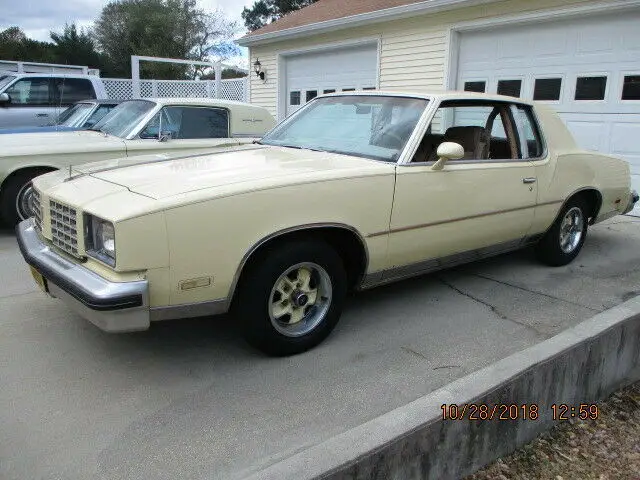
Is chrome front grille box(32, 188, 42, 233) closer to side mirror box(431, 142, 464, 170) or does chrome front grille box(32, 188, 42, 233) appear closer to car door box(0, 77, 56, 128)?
side mirror box(431, 142, 464, 170)

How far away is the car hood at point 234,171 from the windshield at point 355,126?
175mm

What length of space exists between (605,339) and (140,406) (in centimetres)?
263

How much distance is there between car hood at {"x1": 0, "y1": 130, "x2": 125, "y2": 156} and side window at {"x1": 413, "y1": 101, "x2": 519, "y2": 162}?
3650mm

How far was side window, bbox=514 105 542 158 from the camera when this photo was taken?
468 cm

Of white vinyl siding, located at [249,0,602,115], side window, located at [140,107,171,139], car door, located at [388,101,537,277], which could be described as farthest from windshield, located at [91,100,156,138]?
white vinyl siding, located at [249,0,602,115]

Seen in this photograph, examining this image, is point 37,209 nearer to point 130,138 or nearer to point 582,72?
point 130,138

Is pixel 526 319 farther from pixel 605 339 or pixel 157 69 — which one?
pixel 157 69

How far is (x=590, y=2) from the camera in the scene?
7.54 metres

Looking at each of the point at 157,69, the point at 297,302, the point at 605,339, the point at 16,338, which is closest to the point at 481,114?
the point at 605,339

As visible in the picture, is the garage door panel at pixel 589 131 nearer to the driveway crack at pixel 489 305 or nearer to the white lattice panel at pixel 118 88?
the driveway crack at pixel 489 305

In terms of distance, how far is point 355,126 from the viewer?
13.3 feet

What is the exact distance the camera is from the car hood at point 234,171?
114 inches

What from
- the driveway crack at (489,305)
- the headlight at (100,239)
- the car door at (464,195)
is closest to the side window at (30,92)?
the car door at (464,195)

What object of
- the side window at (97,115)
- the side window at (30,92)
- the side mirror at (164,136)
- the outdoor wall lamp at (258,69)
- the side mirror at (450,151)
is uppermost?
the outdoor wall lamp at (258,69)
